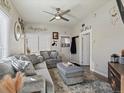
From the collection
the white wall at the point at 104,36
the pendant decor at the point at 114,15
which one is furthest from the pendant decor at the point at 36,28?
the pendant decor at the point at 114,15

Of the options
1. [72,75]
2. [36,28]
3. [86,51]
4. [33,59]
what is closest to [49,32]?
[36,28]

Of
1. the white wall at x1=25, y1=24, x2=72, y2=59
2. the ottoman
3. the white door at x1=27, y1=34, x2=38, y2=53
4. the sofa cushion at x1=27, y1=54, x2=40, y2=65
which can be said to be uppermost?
the white wall at x1=25, y1=24, x2=72, y2=59

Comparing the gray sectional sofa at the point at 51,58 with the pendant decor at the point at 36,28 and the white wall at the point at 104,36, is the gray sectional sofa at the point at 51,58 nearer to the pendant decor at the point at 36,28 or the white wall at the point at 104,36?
the pendant decor at the point at 36,28

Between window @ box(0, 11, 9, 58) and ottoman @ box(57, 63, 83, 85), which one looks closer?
ottoman @ box(57, 63, 83, 85)

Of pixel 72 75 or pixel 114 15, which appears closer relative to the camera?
pixel 72 75

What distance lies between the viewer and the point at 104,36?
16.0 ft

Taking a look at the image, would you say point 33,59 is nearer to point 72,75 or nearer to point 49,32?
point 72,75

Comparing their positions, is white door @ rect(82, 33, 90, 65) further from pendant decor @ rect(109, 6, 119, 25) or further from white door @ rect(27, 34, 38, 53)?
pendant decor @ rect(109, 6, 119, 25)

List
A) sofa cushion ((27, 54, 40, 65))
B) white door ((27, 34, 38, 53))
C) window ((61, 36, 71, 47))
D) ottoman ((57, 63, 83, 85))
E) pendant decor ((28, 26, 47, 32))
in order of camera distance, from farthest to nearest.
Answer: window ((61, 36, 71, 47)) < pendant decor ((28, 26, 47, 32)) < white door ((27, 34, 38, 53)) < sofa cushion ((27, 54, 40, 65)) < ottoman ((57, 63, 83, 85))

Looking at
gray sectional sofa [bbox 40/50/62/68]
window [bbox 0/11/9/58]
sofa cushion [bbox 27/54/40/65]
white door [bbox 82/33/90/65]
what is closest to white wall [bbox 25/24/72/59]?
gray sectional sofa [bbox 40/50/62/68]

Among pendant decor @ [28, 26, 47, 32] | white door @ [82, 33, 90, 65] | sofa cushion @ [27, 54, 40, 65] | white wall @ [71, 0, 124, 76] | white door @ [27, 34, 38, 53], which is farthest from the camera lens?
pendant decor @ [28, 26, 47, 32]

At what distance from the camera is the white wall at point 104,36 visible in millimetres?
4070

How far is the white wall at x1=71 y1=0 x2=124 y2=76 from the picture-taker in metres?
4.07

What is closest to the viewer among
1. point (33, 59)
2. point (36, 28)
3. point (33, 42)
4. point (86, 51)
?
point (33, 59)
